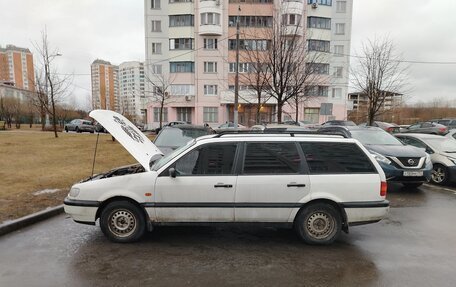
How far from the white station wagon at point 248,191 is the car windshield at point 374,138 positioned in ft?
16.4

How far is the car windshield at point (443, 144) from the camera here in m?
8.94

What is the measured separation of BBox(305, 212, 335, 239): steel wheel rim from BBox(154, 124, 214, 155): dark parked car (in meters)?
5.02

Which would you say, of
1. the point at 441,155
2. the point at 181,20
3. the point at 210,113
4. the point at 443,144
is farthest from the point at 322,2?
the point at 441,155

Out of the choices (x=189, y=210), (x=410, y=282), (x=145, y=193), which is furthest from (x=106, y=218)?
(x=410, y=282)

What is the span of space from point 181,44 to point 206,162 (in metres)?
38.3

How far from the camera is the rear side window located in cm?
436

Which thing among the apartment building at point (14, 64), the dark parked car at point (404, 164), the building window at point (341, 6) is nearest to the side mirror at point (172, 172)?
the dark parked car at point (404, 164)

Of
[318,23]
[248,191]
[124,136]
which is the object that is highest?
[318,23]

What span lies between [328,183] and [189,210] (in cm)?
209

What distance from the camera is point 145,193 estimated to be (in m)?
4.26

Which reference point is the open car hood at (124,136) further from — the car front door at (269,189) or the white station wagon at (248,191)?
the car front door at (269,189)

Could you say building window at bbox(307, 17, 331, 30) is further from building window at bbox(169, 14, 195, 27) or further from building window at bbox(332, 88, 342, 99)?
building window at bbox(169, 14, 195, 27)

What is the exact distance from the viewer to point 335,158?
14.5 feet

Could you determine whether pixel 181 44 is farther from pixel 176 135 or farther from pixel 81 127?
pixel 176 135
